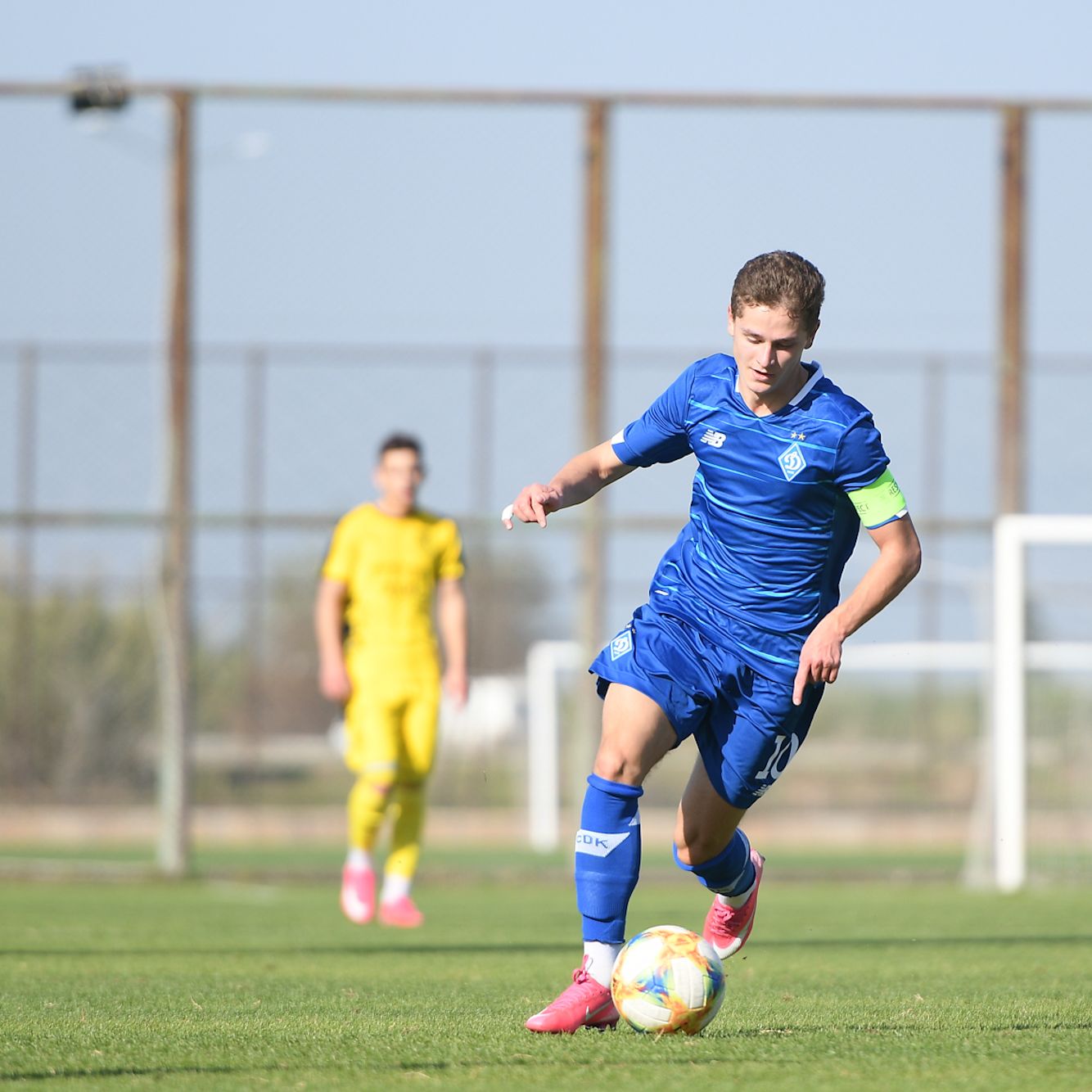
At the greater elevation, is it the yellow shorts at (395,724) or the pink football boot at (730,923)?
the yellow shorts at (395,724)

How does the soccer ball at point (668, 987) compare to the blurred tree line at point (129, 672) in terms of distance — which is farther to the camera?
the blurred tree line at point (129, 672)

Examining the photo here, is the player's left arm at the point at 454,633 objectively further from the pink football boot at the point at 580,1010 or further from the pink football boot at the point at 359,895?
the pink football boot at the point at 580,1010

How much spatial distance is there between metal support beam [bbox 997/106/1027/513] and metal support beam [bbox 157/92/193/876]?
521 centimetres

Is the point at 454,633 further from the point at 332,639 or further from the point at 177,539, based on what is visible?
A: the point at 177,539

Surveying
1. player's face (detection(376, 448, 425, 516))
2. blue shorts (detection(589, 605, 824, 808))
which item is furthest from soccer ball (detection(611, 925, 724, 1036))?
player's face (detection(376, 448, 425, 516))

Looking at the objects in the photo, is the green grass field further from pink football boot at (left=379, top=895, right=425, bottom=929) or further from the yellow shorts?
the yellow shorts

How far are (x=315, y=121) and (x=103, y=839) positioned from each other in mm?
6633

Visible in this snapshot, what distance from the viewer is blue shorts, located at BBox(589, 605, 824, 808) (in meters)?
4.57

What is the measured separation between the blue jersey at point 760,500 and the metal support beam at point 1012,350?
723cm

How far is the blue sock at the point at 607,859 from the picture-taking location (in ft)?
14.5

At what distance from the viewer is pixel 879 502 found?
450 cm

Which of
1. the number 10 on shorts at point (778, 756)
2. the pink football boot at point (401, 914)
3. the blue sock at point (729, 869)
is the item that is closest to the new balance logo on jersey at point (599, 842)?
the number 10 on shorts at point (778, 756)

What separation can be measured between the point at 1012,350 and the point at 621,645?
7.72m

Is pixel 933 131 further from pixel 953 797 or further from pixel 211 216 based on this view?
pixel 953 797
